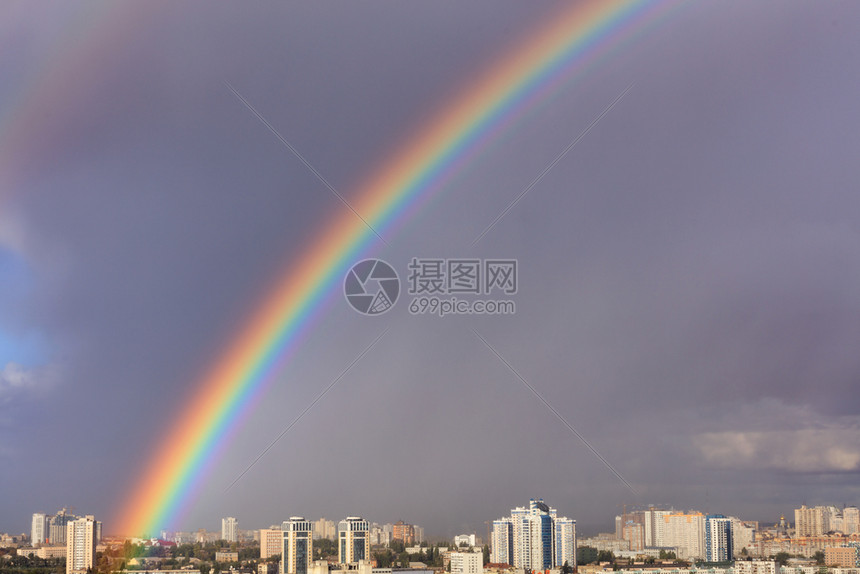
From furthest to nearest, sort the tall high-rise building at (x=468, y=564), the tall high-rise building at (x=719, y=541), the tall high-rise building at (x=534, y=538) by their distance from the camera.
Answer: the tall high-rise building at (x=719, y=541) → the tall high-rise building at (x=534, y=538) → the tall high-rise building at (x=468, y=564)

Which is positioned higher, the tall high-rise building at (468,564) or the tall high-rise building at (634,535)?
the tall high-rise building at (468,564)

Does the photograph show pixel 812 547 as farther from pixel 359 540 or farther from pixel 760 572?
pixel 359 540

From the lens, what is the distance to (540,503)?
30.8m

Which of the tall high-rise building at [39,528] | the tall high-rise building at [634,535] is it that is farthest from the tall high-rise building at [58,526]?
the tall high-rise building at [634,535]

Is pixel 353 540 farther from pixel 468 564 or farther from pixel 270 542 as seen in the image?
pixel 270 542

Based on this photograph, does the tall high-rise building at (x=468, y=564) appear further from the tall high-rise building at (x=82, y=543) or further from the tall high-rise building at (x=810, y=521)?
the tall high-rise building at (x=810, y=521)

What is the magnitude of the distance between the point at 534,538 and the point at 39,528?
63.2 feet

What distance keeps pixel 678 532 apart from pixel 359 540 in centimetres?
1738

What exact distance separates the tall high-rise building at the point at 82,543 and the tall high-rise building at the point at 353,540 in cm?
720

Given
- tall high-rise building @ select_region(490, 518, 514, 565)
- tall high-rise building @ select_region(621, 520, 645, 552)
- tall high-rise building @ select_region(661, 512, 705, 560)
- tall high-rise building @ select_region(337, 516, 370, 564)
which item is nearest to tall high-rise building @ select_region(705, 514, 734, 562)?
tall high-rise building @ select_region(661, 512, 705, 560)

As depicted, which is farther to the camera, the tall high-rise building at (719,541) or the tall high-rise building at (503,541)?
the tall high-rise building at (719,541)

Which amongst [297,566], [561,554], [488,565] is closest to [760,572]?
[561,554]

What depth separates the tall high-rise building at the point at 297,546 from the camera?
26391mm

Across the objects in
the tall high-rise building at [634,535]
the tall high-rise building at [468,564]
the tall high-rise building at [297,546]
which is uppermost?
the tall high-rise building at [297,546]
